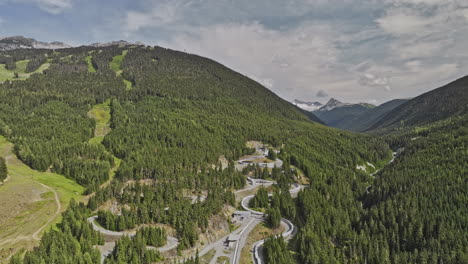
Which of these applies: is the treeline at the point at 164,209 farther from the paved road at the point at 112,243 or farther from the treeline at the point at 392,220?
the treeline at the point at 392,220

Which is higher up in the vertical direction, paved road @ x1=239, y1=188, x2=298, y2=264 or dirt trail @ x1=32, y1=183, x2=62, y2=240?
dirt trail @ x1=32, y1=183, x2=62, y2=240

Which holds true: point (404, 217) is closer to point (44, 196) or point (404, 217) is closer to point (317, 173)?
point (317, 173)

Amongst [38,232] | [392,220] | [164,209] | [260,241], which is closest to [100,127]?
[164,209]

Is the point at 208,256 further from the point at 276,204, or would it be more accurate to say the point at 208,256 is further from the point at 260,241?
the point at 276,204

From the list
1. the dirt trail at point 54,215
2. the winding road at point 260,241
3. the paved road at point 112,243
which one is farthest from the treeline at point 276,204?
the dirt trail at point 54,215

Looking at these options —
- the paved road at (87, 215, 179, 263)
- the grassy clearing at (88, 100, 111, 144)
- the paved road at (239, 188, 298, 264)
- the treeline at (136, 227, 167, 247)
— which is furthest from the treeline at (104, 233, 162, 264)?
the grassy clearing at (88, 100, 111, 144)

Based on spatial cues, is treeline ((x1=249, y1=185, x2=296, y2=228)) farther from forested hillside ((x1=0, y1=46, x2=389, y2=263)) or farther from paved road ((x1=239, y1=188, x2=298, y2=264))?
forested hillside ((x1=0, y1=46, x2=389, y2=263))
